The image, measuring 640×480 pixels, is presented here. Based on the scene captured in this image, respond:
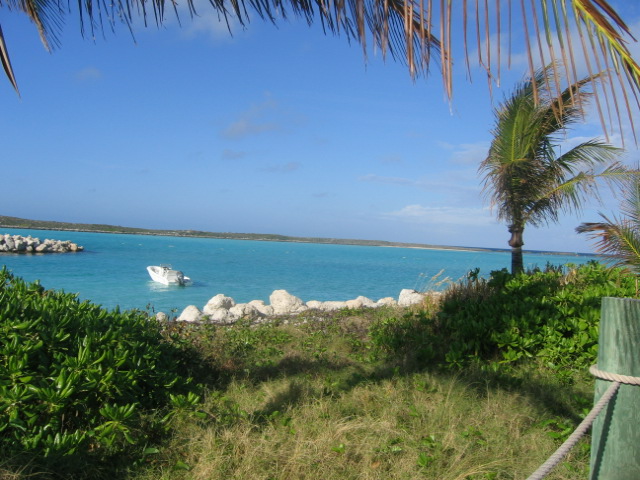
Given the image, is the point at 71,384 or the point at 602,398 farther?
the point at 71,384

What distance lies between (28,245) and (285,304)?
109ft

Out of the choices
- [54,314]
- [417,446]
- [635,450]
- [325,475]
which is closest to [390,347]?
[417,446]

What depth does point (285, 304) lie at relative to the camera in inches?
539

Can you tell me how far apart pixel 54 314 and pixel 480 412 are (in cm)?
380

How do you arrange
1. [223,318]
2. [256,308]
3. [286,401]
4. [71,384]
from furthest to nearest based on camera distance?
[256,308] < [223,318] < [286,401] < [71,384]

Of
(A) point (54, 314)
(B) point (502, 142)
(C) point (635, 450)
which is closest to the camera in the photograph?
(C) point (635, 450)

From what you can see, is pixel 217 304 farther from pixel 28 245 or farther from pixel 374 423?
pixel 28 245

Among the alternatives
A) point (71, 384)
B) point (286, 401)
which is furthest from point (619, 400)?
point (71, 384)

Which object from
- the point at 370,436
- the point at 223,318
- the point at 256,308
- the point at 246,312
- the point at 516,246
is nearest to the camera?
the point at 370,436

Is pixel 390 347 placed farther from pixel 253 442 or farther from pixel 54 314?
pixel 54 314

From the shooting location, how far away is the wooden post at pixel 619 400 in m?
1.77

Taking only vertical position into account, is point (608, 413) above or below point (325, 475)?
above

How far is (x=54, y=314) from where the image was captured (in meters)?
3.92

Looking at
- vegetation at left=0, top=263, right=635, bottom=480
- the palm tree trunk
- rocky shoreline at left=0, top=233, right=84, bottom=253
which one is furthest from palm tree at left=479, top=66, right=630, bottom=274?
rocky shoreline at left=0, top=233, right=84, bottom=253
